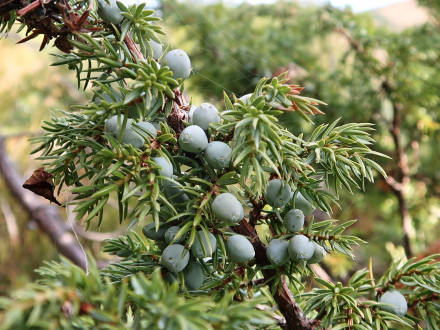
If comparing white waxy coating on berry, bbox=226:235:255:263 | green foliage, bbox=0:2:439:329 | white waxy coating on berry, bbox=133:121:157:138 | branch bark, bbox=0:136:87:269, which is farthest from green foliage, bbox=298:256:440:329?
branch bark, bbox=0:136:87:269

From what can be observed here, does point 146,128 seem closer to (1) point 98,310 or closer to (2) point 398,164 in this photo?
(1) point 98,310

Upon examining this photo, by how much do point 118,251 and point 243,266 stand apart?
15cm

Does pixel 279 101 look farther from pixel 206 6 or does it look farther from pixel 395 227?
pixel 206 6

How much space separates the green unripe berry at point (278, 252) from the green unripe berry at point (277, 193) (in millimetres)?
36

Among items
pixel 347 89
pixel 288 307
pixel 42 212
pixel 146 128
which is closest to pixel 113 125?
pixel 146 128

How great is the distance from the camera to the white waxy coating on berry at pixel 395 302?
0.41 m

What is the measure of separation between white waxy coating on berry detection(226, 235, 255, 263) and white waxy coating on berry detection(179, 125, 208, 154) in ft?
0.26

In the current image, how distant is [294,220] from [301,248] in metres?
0.03

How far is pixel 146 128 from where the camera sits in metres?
0.34

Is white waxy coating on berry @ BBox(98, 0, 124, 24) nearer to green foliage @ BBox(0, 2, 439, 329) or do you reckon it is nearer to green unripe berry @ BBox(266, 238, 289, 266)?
green foliage @ BBox(0, 2, 439, 329)

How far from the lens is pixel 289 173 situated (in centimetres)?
35

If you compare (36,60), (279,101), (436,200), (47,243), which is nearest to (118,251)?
(279,101)

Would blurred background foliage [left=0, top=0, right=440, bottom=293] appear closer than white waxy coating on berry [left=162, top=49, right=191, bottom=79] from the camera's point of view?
No

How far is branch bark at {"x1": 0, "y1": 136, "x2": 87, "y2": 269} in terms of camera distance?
139cm
